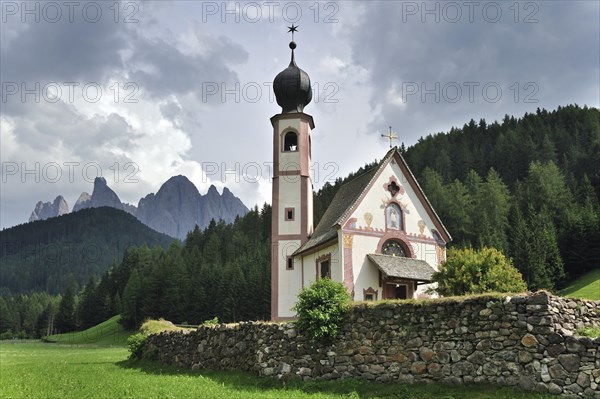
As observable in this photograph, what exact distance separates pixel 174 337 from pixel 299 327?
7677mm

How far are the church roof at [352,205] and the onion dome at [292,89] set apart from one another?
24.0 ft

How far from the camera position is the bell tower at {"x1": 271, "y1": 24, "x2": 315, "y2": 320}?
118 feet

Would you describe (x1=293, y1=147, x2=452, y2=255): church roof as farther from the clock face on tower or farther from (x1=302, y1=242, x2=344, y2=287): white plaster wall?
the clock face on tower

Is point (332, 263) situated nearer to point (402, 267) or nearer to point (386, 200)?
point (402, 267)

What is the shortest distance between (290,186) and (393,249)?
9000mm

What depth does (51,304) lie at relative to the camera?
132m

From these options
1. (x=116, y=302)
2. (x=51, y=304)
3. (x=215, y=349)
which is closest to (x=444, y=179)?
(x=116, y=302)

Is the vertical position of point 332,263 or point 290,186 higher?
point 290,186

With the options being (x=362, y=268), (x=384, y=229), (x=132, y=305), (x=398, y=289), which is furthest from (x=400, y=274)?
(x=132, y=305)

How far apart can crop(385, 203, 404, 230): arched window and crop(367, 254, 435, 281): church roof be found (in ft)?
6.11

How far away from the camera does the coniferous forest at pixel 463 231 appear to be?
64500 millimetres

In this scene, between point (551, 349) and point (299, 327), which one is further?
point (299, 327)

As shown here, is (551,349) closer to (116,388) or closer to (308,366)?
(308,366)

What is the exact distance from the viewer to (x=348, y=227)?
30.8m
